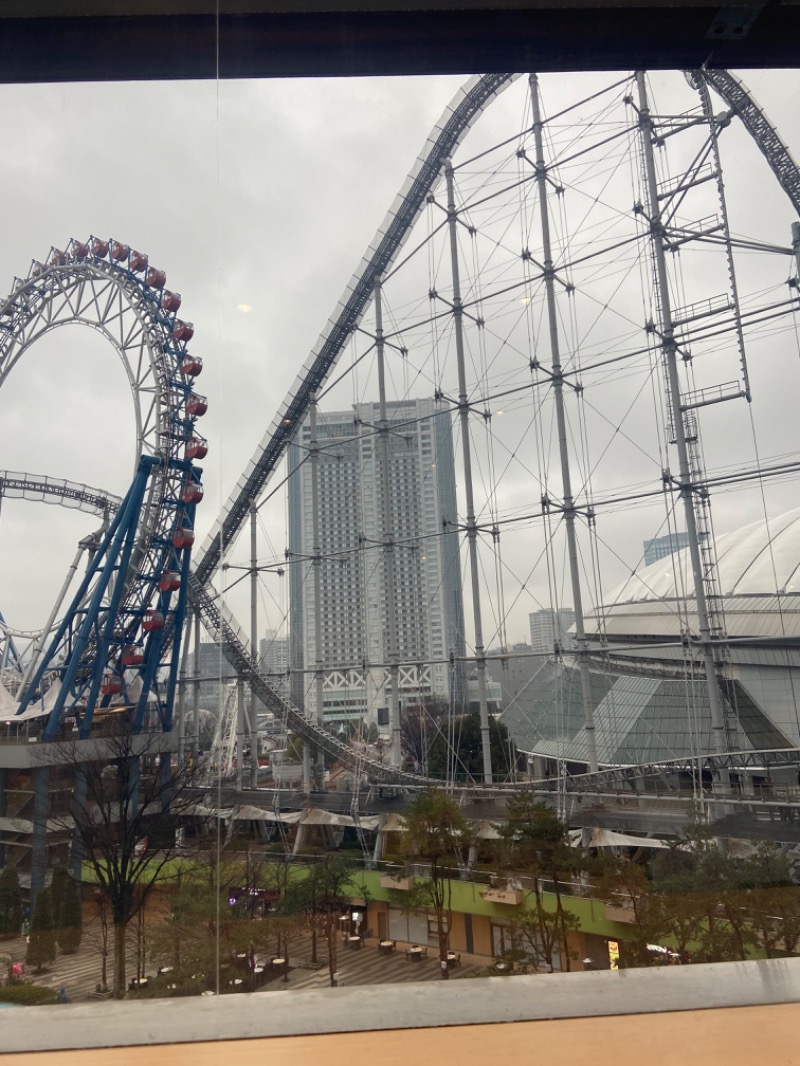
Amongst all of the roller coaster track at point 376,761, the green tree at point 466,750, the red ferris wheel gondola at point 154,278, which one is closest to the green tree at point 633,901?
the roller coaster track at point 376,761

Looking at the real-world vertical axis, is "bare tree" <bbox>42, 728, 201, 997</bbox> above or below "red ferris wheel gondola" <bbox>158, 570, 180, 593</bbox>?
below

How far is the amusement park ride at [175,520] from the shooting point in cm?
228

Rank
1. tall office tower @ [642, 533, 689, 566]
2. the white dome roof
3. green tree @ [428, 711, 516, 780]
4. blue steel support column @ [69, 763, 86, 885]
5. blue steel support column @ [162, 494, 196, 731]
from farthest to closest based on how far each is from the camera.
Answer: tall office tower @ [642, 533, 689, 566]
green tree @ [428, 711, 516, 780]
the white dome roof
blue steel support column @ [162, 494, 196, 731]
blue steel support column @ [69, 763, 86, 885]

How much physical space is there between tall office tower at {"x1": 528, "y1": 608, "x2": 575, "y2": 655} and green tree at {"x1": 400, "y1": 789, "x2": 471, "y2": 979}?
190 cm

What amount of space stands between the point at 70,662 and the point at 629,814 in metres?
2.39

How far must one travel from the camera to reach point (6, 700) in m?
2.30

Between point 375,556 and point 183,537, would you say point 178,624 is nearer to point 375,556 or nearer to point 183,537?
point 183,537

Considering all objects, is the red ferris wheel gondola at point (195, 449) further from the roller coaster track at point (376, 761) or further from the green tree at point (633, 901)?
the green tree at point (633, 901)

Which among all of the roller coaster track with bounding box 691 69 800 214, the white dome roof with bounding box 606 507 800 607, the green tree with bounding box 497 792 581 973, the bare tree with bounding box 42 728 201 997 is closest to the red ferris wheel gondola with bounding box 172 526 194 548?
the bare tree with bounding box 42 728 201 997

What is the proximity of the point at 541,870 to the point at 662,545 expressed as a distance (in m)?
2.19

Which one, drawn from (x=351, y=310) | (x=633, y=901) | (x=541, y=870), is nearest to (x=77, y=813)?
(x=541, y=870)

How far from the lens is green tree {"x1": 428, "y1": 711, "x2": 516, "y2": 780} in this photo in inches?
140

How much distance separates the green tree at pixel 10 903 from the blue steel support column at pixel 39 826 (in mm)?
48

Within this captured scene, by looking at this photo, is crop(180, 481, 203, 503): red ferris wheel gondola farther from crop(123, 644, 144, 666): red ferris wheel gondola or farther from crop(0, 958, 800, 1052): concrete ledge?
crop(0, 958, 800, 1052): concrete ledge
